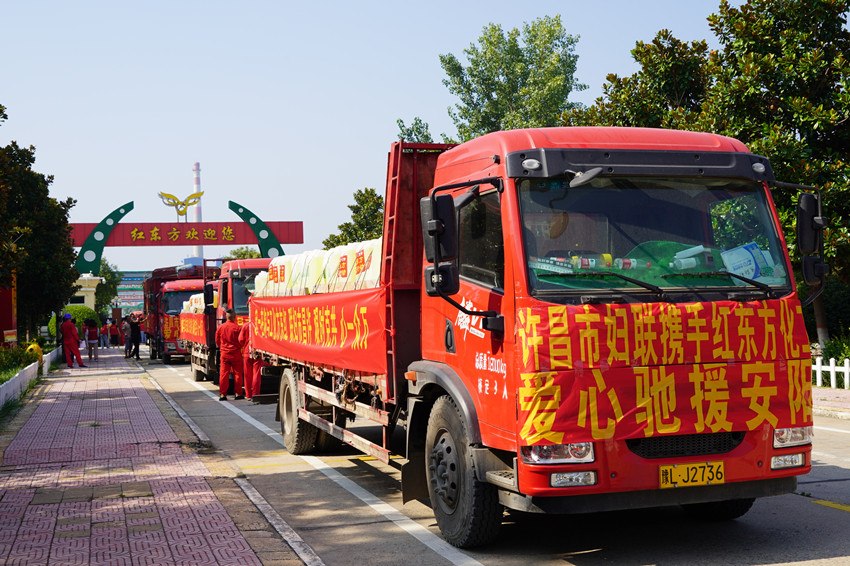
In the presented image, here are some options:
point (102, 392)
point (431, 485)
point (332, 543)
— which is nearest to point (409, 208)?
point (431, 485)

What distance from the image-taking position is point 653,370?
17.5 ft

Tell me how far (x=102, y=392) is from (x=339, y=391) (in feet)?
42.9

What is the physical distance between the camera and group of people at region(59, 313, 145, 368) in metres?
30.0

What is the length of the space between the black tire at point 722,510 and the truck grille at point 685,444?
1.32 meters

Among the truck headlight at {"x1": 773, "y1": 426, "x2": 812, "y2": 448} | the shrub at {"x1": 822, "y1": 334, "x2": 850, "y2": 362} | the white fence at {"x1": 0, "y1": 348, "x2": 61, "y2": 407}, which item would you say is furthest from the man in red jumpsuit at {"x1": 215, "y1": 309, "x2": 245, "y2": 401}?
the truck headlight at {"x1": 773, "y1": 426, "x2": 812, "y2": 448}

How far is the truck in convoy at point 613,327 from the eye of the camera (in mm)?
5246

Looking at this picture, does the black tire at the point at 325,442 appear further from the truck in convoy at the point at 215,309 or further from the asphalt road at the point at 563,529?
the truck in convoy at the point at 215,309

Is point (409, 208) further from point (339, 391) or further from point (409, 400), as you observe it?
point (339, 391)

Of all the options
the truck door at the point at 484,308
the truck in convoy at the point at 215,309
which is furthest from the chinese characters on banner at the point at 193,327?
the truck door at the point at 484,308

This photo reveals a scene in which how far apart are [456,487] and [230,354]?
11557mm

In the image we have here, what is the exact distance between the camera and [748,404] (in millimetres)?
5461

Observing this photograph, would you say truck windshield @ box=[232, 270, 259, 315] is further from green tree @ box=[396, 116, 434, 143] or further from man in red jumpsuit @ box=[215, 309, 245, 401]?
green tree @ box=[396, 116, 434, 143]

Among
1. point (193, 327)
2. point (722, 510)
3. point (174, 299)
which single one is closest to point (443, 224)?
point (722, 510)

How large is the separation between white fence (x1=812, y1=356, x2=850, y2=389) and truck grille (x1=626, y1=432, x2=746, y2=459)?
455 inches
